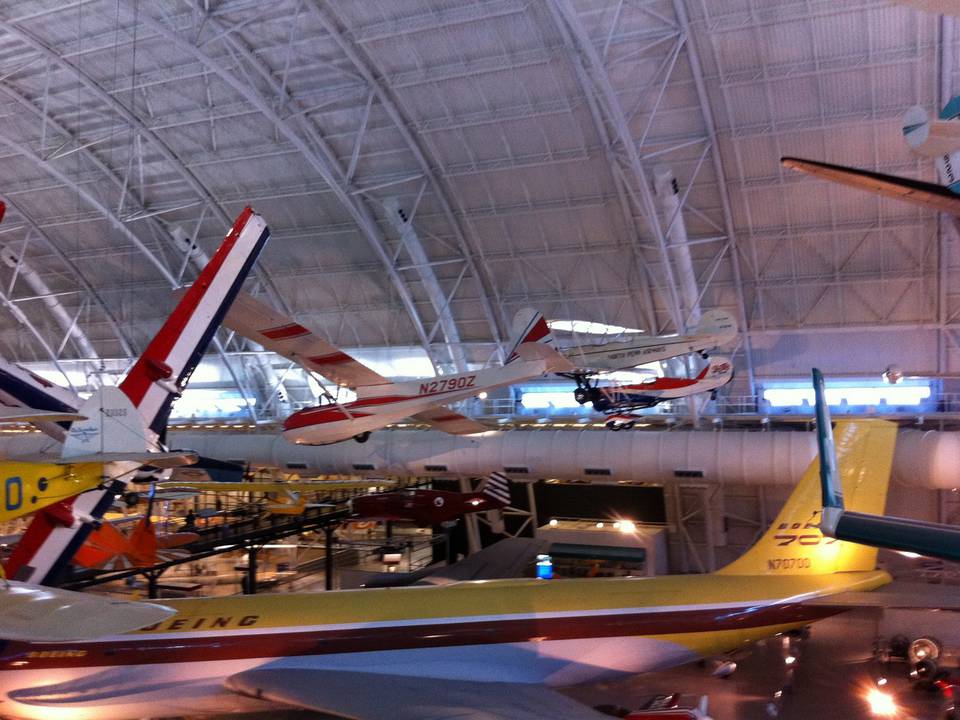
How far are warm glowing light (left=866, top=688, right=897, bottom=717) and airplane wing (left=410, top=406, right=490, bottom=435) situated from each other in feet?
39.5

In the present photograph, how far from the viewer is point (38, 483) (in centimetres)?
1012

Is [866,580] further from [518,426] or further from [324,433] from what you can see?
[518,426]

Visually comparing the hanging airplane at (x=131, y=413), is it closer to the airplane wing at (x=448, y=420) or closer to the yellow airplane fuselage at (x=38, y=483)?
the yellow airplane fuselage at (x=38, y=483)

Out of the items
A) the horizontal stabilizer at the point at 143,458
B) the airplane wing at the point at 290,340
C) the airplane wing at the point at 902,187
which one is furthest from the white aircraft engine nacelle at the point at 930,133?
the airplane wing at the point at 290,340

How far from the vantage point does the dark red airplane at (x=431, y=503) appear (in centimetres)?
2480

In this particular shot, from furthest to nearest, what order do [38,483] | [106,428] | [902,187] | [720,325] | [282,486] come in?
[282,486], [720,325], [106,428], [38,483], [902,187]

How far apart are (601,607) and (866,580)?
16.2ft

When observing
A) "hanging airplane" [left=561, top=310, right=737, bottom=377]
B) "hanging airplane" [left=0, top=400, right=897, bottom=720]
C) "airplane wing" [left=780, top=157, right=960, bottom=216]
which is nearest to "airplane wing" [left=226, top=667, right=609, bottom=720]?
"hanging airplane" [left=0, top=400, right=897, bottom=720]

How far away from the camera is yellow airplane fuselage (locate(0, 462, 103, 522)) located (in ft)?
31.8

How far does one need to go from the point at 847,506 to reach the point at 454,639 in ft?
24.2

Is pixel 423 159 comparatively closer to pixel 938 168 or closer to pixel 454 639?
pixel 454 639

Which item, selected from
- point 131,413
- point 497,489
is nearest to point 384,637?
point 131,413

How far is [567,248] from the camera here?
28.5m

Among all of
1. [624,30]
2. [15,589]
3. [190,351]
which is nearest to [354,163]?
[624,30]
